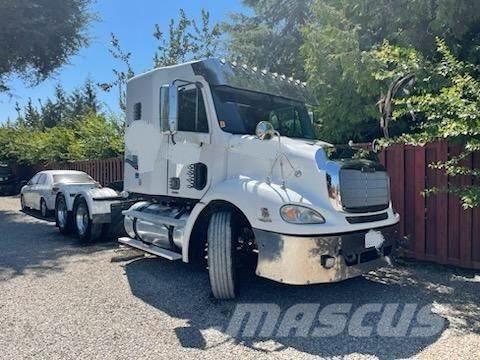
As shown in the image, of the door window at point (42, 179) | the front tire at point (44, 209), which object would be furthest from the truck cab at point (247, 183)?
the door window at point (42, 179)

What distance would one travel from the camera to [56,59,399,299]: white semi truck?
4.45 meters

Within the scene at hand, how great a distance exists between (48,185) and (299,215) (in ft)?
36.4

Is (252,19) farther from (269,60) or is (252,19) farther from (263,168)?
(263,168)

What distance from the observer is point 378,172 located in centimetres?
532

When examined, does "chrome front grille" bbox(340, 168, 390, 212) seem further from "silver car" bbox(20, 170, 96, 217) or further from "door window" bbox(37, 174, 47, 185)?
"door window" bbox(37, 174, 47, 185)

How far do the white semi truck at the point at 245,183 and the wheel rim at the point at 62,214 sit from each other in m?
3.91

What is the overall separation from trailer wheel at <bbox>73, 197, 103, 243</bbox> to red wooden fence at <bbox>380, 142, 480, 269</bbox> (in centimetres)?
580

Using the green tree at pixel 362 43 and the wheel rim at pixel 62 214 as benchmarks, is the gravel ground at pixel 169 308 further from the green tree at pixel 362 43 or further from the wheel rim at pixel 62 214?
the green tree at pixel 362 43

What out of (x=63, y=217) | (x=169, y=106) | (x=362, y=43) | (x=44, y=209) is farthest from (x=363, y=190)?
(x=44, y=209)

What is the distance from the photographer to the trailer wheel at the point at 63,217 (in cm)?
1020

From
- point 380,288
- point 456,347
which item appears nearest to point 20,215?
point 380,288

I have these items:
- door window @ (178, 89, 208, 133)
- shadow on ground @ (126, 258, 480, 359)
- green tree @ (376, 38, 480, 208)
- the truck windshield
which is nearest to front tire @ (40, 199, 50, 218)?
shadow on ground @ (126, 258, 480, 359)

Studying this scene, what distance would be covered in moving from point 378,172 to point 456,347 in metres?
2.19

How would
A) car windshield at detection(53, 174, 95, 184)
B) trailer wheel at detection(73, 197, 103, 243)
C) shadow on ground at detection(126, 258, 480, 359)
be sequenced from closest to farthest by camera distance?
shadow on ground at detection(126, 258, 480, 359)
trailer wheel at detection(73, 197, 103, 243)
car windshield at detection(53, 174, 95, 184)
